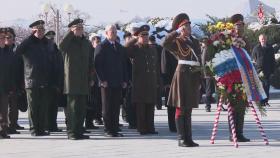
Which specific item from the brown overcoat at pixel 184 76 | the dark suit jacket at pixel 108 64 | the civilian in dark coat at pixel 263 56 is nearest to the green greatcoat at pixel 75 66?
the dark suit jacket at pixel 108 64

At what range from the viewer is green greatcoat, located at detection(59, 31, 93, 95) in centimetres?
1042

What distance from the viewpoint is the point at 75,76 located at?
412 inches

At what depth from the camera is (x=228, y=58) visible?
9.66m

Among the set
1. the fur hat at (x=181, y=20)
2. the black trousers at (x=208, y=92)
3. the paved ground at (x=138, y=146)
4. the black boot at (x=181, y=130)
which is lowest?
the paved ground at (x=138, y=146)

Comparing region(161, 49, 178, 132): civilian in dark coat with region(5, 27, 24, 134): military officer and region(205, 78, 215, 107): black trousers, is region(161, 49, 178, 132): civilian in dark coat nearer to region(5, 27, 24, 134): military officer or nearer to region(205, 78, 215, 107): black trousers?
region(5, 27, 24, 134): military officer

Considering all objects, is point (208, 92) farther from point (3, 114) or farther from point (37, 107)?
point (3, 114)

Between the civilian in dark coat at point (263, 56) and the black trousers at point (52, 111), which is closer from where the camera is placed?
the black trousers at point (52, 111)

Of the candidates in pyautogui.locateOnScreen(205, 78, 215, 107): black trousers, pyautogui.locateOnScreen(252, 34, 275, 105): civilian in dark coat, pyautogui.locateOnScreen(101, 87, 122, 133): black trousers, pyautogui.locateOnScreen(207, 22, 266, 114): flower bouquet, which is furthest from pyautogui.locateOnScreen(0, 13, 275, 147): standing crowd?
pyautogui.locateOnScreen(252, 34, 275, 105): civilian in dark coat

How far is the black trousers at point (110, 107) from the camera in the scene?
10.9 meters

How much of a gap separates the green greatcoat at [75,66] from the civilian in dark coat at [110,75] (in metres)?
0.40

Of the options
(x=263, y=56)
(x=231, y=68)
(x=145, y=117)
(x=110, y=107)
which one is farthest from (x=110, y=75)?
(x=263, y=56)

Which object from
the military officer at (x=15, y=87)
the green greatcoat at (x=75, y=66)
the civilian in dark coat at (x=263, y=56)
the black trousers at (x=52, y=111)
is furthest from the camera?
the civilian in dark coat at (x=263, y=56)

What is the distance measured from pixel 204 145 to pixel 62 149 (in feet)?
7.12

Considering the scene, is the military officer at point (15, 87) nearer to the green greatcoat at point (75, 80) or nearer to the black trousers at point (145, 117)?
the green greatcoat at point (75, 80)
